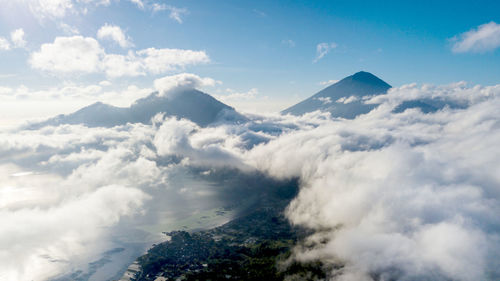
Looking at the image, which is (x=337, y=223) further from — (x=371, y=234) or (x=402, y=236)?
(x=402, y=236)

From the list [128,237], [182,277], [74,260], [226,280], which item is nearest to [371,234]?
[226,280]

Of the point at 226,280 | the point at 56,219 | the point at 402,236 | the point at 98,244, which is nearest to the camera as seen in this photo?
the point at 226,280

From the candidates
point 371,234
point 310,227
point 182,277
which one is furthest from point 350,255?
point 182,277

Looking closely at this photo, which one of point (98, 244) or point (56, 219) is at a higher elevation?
point (56, 219)

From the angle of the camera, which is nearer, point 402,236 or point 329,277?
point 329,277

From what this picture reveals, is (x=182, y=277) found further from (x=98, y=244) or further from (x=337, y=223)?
(x=337, y=223)

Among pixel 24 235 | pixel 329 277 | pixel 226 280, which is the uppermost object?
pixel 24 235

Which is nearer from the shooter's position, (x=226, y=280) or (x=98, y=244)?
(x=226, y=280)

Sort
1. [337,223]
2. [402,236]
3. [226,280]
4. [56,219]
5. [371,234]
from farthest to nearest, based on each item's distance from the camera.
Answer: [56,219] < [337,223] < [371,234] < [402,236] < [226,280]

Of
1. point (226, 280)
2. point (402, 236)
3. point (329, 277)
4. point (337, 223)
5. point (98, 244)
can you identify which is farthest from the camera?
point (337, 223)
